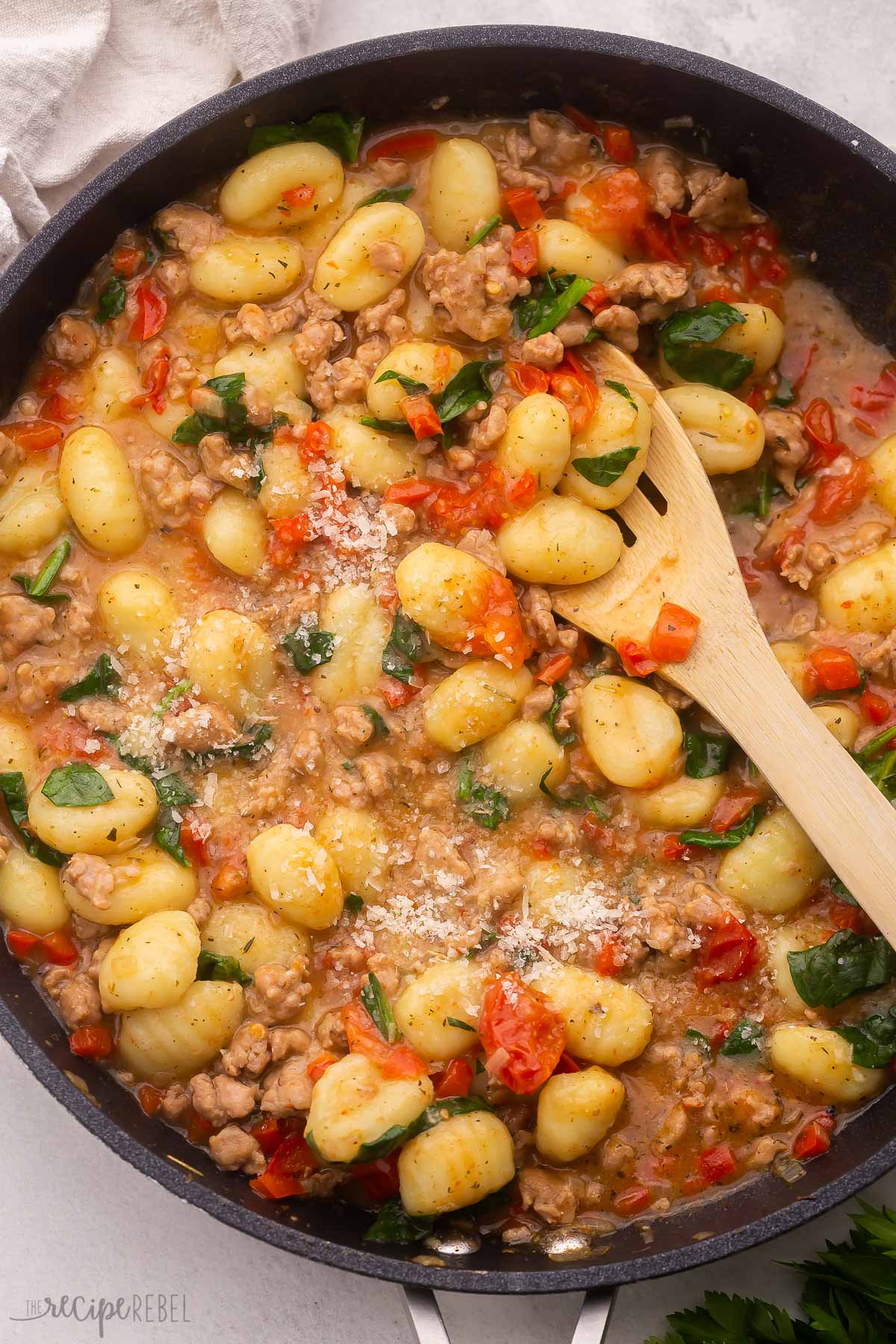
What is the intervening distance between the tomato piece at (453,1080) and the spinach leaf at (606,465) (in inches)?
58.8

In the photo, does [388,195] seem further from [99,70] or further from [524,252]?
[99,70]

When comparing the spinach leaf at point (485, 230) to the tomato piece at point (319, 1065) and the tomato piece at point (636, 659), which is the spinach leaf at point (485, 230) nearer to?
the tomato piece at point (636, 659)

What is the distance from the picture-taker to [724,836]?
3.27 m

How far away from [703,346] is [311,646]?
132cm

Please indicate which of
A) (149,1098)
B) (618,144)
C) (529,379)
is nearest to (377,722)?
(529,379)

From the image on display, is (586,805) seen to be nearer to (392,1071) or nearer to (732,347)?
(392,1071)

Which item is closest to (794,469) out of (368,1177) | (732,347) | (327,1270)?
(732,347)

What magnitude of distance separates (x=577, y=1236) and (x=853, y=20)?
3488mm

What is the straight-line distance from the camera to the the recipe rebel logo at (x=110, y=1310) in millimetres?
3420

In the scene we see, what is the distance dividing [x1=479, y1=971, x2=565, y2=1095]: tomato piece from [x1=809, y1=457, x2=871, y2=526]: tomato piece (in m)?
1.51

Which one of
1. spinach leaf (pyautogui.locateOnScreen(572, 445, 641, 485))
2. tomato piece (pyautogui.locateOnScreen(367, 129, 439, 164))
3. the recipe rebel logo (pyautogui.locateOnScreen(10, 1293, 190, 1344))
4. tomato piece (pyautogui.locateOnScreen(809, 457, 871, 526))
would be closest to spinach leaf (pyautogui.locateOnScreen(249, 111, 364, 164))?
tomato piece (pyautogui.locateOnScreen(367, 129, 439, 164))

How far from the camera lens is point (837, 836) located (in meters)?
3.06

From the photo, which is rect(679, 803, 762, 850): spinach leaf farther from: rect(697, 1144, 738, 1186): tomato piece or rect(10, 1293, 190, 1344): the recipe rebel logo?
rect(10, 1293, 190, 1344): the recipe rebel logo

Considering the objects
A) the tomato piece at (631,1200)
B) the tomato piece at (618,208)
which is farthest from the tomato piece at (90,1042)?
the tomato piece at (618,208)
